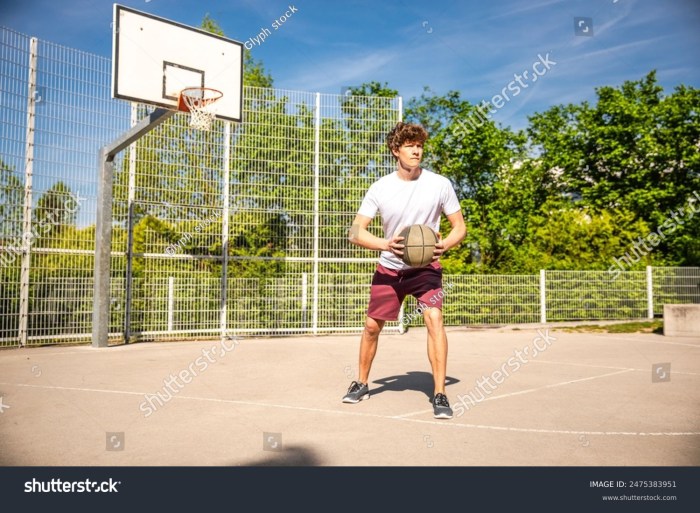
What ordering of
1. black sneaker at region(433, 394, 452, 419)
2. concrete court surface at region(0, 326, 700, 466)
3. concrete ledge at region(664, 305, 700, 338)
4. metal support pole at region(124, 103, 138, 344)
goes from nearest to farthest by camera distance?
concrete court surface at region(0, 326, 700, 466)
black sneaker at region(433, 394, 452, 419)
metal support pole at region(124, 103, 138, 344)
concrete ledge at region(664, 305, 700, 338)

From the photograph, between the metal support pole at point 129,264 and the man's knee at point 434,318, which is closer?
the man's knee at point 434,318

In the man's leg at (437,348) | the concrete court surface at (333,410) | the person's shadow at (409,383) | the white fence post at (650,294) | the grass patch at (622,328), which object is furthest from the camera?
the white fence post at (650,294)

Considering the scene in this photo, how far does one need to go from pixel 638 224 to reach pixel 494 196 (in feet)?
21.8

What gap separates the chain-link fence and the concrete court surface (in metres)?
1.59

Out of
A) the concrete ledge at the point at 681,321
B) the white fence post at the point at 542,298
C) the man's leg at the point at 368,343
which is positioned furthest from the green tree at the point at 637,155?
the man's leg at the point at 368,343

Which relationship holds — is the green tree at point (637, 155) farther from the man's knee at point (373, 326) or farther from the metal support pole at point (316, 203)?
the man's knee at point (373, 326)

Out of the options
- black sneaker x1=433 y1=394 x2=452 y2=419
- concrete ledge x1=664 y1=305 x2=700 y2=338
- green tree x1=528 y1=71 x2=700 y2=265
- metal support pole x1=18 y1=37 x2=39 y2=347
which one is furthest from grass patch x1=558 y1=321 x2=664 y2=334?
green tree x1=528 y1=71 x2=700 y2=265

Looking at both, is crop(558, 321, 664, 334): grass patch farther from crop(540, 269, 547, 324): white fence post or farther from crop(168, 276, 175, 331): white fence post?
crop(168, 276, 175, 331): white fence post

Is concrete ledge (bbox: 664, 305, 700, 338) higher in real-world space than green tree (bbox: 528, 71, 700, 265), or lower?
lower

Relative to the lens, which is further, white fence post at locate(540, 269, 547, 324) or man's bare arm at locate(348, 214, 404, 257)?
white fence post at locate(540, 269, 547, 324)

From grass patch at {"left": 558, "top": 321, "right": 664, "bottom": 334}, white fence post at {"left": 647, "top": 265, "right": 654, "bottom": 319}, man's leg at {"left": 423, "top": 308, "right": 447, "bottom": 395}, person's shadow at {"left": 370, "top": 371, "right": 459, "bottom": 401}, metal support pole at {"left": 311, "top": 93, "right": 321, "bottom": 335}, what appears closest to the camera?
man's leg at {"left": 423, "top": 308, "right": 447, "bottom": 395}

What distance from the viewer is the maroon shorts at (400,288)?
484 centimetres

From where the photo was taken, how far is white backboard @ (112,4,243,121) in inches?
341

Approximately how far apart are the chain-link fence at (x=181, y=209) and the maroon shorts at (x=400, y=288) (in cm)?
689
